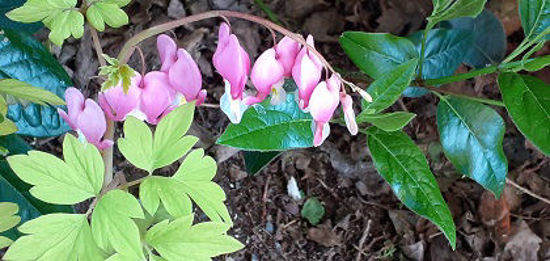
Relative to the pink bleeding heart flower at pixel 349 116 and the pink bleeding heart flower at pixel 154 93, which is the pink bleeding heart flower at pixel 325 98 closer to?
the pink bleeding heart flower at pixel 349 116

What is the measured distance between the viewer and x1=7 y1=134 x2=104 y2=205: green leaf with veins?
797 mm

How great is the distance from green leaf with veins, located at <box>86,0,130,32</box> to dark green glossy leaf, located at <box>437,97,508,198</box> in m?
0.76

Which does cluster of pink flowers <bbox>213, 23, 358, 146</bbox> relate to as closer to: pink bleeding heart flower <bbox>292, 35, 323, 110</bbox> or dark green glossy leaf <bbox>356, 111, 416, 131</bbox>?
pink bleeding heart flower <bbox>292, 35, 323, 110</bbox>

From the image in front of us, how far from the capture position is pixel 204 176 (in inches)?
33.9

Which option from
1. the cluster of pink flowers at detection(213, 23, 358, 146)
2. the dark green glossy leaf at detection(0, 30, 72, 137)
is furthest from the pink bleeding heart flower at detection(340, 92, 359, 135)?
the dark green glossy leaf at detection(0, 30, 72, 137)

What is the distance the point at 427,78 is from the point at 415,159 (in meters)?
0.35

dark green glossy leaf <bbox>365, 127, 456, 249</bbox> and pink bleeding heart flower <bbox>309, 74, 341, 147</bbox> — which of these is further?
dark green glossy leaf <bbox>365, 127, 456, 249</bbox>

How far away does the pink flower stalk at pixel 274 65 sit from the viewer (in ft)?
3.07

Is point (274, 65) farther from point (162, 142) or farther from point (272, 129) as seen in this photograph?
point (272, 129)

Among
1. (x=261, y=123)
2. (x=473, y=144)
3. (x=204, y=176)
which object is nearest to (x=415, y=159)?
(x=473, y=144)

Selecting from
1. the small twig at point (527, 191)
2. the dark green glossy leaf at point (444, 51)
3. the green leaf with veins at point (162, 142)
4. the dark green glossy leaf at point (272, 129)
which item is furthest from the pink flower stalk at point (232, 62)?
the small twig at point (527, 191)

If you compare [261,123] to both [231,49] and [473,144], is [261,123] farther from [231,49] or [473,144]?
[473,144]

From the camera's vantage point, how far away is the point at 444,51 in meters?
1.55

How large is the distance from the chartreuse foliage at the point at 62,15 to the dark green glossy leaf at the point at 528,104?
0.77 m
